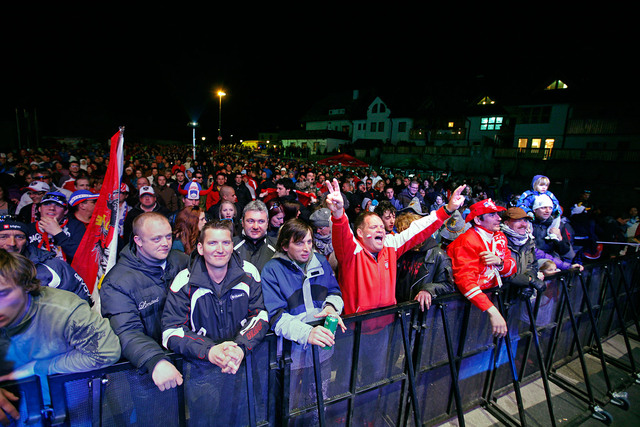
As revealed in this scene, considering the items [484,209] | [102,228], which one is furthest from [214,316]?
[484,209]

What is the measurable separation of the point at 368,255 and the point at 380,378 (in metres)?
1.25

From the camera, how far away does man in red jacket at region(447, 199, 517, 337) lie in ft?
9.75

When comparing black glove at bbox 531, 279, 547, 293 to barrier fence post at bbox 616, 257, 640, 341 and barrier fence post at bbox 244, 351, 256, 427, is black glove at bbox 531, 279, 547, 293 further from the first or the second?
barrier fence post at bbox 244, 351, 256, 427

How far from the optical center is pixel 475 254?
311cm

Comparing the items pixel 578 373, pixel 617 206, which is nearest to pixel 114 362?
pixel 578 373

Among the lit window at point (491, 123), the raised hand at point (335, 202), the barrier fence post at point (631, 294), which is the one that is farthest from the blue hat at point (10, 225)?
the lit window at point (491, 123)

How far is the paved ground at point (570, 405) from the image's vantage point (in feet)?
11.6

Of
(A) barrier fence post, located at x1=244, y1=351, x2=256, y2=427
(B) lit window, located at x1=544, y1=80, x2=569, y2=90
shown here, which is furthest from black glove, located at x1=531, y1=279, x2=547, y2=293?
(B) lit window, located at x1=544, y1=80, x2=569, y2=90

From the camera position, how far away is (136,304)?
7.47 ft

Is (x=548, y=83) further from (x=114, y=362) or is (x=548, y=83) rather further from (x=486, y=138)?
(x=114, y=362)

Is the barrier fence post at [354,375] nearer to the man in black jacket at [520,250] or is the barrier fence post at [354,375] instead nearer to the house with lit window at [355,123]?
the man in black jacket at [520,250]

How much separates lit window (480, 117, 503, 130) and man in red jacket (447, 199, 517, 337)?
3704cm

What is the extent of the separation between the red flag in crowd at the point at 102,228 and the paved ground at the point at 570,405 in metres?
4.53

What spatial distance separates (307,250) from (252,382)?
114 centimetres
